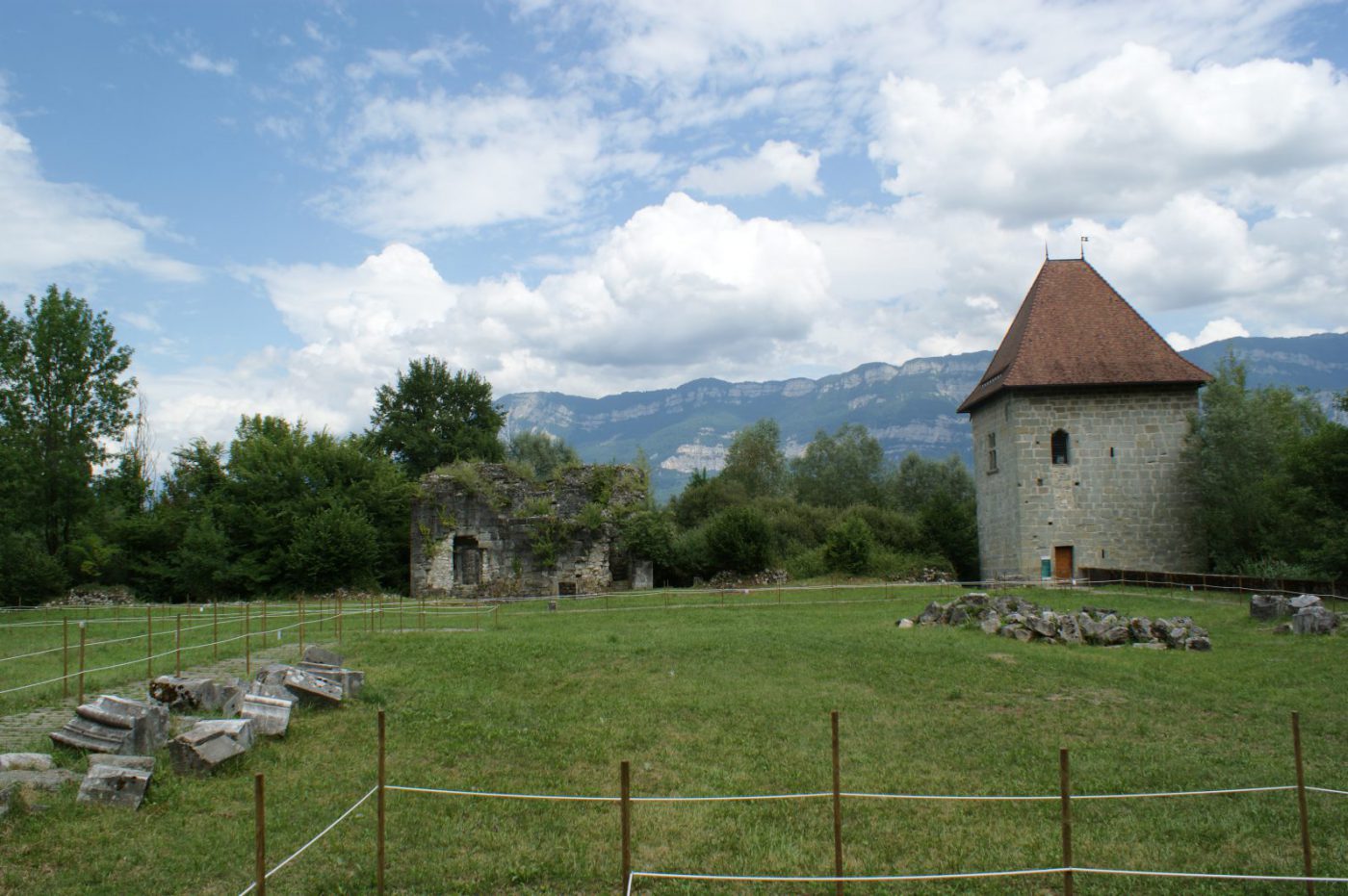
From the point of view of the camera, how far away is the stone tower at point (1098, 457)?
98.9 feet

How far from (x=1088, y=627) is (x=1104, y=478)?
49.4ft

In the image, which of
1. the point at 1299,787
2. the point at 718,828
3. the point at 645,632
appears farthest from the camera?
the point at 645,632

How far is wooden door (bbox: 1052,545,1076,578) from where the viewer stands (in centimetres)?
3017

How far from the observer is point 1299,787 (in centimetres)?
606

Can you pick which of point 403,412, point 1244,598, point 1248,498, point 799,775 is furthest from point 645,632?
point 403,412

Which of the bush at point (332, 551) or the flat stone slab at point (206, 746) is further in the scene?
the bush at point (332, 551)

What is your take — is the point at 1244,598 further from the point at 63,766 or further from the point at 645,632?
the point at 63,766

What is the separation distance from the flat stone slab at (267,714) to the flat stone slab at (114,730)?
0.90 m

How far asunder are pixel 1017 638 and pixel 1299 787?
448 inches

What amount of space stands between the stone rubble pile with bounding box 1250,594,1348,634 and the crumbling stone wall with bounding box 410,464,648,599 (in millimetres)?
19622

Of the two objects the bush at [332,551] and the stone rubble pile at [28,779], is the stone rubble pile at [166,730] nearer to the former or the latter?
the stone rubble pile at [28,779]

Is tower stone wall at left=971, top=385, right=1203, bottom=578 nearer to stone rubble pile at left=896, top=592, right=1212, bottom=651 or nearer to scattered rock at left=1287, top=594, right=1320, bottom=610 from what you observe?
scattered rock at left=1287, top=594, right=1320, bottom=610

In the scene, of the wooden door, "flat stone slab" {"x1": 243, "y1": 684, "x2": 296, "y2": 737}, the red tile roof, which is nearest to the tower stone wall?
the wooden door

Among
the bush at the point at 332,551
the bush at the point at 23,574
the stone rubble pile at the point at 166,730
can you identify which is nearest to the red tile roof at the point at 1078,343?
the bush at the point at 332,551
